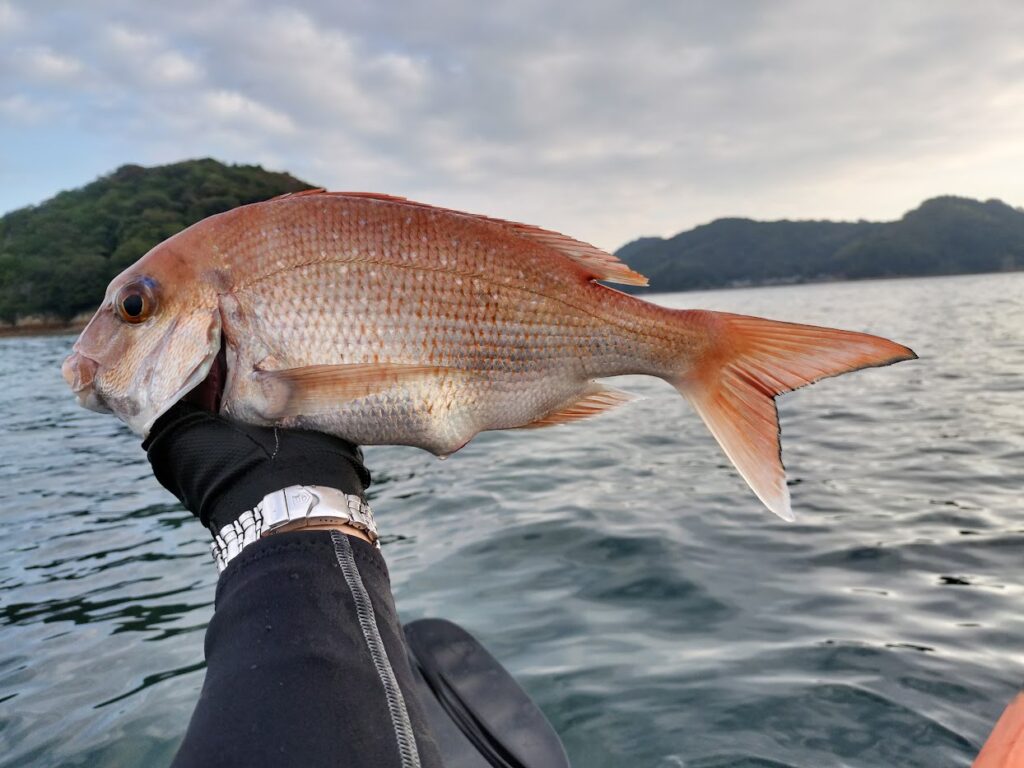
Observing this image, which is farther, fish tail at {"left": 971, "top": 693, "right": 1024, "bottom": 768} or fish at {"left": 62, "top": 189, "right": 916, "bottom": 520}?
fish at {"left": 62, "top": 189, "right": 916, "bottom": 520}

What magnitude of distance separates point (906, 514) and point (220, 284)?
767cm

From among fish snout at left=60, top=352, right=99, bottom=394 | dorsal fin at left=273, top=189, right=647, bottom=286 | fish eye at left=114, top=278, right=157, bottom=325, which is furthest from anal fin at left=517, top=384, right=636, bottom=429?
fish snout at left=60, top=352, right=99, bottom=394

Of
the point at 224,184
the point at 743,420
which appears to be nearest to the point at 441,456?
the point at 743,420

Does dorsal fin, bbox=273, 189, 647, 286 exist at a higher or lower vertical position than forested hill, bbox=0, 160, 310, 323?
lower

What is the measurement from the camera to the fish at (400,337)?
2.04m

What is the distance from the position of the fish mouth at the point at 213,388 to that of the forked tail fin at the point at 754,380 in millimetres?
1452

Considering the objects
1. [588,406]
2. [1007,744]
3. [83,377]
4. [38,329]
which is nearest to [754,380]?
[588,406]

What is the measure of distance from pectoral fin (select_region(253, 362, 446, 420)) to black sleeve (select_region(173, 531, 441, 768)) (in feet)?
1.17

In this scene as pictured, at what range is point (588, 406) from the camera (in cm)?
247

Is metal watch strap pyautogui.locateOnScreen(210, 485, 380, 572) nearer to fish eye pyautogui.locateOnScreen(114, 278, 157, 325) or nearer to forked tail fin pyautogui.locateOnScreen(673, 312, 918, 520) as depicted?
fish eye pyautogui.locateOnScreen(114, 278, 157, 325)

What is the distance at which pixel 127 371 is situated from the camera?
6.81 ft

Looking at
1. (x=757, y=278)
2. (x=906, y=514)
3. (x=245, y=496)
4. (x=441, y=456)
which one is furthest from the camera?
(x=757, y=278)

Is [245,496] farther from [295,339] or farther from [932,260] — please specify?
[932,260]

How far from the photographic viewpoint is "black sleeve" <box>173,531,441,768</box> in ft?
4.65
